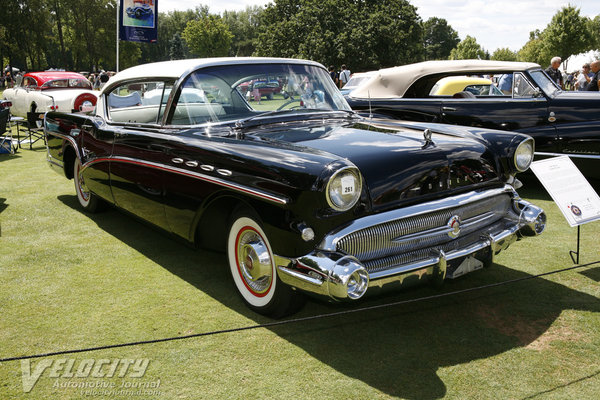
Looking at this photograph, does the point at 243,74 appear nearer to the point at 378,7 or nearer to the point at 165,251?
the point at 165,251

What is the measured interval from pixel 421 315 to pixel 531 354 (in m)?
0.71

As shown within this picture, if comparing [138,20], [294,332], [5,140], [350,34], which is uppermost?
[350,34]

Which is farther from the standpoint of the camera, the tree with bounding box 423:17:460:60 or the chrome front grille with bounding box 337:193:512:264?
the tree with bounding box 423:17:460:60

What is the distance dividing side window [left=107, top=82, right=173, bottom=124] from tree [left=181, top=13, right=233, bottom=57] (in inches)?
2829

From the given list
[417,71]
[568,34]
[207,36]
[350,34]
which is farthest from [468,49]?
[417,71]

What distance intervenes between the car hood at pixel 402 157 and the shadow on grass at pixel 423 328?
64 centimetres

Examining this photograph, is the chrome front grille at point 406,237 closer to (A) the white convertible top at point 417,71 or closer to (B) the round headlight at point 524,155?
(B) the round headlight at point 524,155

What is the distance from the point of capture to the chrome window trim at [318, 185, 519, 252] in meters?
2.69

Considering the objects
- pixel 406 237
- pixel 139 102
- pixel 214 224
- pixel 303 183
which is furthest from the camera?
pixel 139 102

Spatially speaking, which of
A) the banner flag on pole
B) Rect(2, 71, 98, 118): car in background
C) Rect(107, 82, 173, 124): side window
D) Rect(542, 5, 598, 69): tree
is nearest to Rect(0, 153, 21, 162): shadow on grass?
Rect(2, 71, 98, 118): car in background

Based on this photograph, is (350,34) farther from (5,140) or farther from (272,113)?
(272,113)

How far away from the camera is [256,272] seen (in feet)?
10.4

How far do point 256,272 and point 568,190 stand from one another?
A: 7.97 feet

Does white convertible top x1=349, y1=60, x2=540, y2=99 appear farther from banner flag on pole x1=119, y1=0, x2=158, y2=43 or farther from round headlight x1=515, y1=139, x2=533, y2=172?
banner flag on pole x1=119, y1=0, x2=158, y2=43
